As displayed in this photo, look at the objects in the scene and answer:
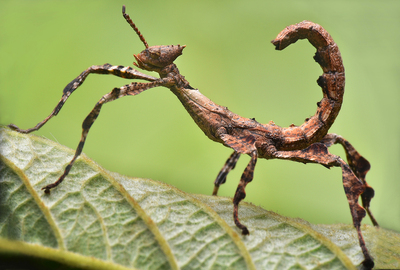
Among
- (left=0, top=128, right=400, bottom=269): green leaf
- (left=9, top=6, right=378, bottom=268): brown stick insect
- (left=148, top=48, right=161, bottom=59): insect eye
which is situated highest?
(left=148, top=48, right=161, bottom=59): insect eye

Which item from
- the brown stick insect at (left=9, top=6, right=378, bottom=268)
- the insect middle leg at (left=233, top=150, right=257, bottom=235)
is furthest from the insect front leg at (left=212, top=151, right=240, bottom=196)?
the insect middle leg at (left=233, top=150, right=257, bottom=235)

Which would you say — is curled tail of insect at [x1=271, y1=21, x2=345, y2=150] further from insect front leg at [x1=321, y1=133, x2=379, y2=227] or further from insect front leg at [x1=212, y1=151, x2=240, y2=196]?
insect front leg at [x1=212, y1=151, x2=240, y2=196]

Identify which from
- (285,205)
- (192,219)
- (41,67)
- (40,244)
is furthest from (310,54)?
(40,244)

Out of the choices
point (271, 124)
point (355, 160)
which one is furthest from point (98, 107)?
point (355, 160)

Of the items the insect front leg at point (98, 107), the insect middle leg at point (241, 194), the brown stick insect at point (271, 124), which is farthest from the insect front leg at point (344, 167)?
the insect front leg at point (98, 107)

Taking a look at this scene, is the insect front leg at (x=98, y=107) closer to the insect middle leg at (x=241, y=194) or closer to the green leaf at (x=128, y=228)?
the green leaf at (x=128, y=228)

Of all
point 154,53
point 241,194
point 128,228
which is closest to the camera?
point 128,228

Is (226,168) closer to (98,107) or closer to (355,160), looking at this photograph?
(355,160)
